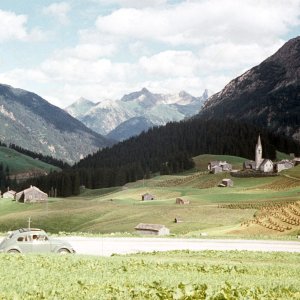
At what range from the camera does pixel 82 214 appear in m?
126

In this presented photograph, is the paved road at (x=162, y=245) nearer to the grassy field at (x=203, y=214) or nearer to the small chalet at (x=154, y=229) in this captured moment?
the grassy field at (x=203, y=214)

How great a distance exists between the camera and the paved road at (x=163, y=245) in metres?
38.0

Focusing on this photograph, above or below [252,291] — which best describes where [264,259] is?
below

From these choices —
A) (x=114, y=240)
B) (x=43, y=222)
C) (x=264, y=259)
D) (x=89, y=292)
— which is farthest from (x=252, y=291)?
(x=43, y=222)

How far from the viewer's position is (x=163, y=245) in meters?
40.7

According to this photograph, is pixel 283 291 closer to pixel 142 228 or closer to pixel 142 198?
pixel 142 228

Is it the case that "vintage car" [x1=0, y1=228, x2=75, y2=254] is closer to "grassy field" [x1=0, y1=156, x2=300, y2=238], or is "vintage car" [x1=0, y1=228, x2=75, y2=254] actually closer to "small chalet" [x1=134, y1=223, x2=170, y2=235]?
"grassy field" [x1=0, y1=156, x2=300, y2=238]

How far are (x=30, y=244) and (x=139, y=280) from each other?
52.7ft

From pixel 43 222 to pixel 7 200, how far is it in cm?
7119

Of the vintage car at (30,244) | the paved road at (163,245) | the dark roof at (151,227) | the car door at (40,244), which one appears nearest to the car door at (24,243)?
the vintage car at (30,244)

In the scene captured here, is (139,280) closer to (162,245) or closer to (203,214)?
(162,245)

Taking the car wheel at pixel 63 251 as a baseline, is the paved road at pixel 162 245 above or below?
below

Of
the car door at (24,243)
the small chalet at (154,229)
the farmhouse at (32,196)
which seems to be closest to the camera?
the car door at (24,243)

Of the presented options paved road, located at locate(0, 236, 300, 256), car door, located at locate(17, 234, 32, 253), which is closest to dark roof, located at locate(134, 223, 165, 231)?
paved road, located at locate(0, 236, 300, 256)
